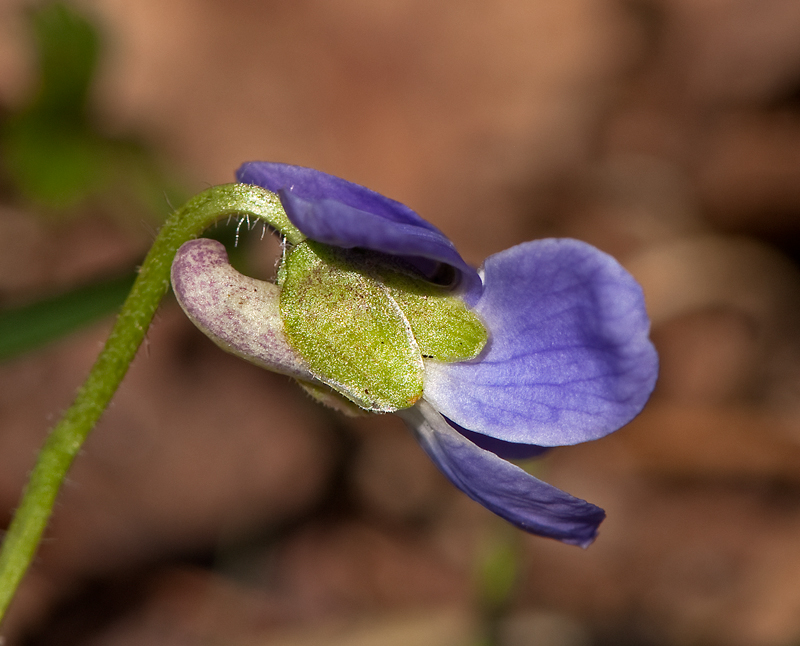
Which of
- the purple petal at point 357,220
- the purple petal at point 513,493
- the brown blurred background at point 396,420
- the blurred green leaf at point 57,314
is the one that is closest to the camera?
the purple petal at point 357,220

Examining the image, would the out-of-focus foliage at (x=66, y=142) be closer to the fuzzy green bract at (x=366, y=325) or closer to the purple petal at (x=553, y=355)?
the fuzzy green bract at (x=366, y=325)

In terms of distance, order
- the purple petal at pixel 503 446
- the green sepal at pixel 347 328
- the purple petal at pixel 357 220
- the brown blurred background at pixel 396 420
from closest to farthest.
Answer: the purple petal at pixel 357 220 → the green sepal at pixel 347 328 → the purple petal at pixel 503 446 → the brown blurred background at pixel 396 420

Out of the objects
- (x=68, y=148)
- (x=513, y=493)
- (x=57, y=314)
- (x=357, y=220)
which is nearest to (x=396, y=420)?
(x=68, y=148)

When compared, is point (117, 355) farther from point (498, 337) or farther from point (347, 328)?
point (498, 337)

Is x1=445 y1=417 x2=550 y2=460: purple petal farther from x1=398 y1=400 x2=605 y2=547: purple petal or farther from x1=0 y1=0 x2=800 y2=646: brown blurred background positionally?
x1=0 y1=0 x2=800 y2=646: brown blurred background

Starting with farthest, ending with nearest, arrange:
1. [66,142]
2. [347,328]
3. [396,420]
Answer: [396,420], [66,142], [347,328]

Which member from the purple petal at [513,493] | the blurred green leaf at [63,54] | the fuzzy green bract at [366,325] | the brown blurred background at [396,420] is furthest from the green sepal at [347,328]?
the blurred green leaf at [63,54]

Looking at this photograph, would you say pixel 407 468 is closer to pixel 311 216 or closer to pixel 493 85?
pixel 493 85
